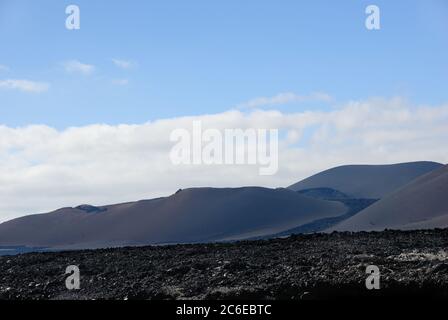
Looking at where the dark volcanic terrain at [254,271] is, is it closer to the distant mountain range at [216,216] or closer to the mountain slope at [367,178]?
the distant mountain range at [216,216]

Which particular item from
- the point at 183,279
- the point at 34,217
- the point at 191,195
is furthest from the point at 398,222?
the point at 34,217

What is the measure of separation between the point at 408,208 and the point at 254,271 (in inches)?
2544

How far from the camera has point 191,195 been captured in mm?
119250

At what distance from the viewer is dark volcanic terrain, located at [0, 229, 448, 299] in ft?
43.4

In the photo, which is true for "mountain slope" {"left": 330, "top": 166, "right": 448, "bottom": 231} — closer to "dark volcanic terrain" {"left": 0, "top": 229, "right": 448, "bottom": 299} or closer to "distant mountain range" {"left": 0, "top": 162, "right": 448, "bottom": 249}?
"distant mountain range" {"left": 0, "top": 162, "right": 448, "bottom": 249}

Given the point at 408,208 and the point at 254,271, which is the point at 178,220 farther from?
the point at 254,271

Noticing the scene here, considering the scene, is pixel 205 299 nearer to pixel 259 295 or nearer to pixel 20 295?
pixel 259 295

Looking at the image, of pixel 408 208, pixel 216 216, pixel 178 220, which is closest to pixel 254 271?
pixel 408 208

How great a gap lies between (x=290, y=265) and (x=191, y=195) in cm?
10406

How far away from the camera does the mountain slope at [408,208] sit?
7262 centimetres

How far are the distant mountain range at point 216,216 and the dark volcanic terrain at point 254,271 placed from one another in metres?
55.9

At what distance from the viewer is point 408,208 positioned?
7719cm

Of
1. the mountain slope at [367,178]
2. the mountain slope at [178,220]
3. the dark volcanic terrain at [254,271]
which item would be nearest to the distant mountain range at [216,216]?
the mountain slope at [178,220]

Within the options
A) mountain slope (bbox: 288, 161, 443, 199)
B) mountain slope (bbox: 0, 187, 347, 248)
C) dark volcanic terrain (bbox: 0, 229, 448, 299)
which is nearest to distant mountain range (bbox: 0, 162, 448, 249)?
mountain slope (bbox: 0, 187, 347, 248)
